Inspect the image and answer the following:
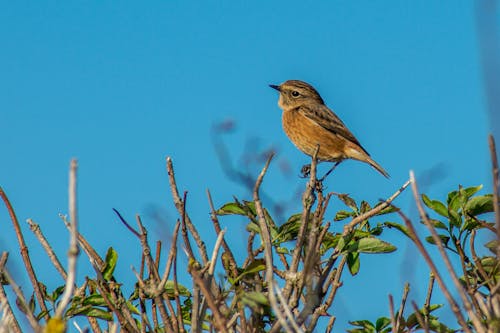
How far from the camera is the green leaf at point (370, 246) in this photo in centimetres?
348

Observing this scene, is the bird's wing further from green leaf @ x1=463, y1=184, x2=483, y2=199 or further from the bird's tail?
green leaf @ x1=463, y1=184, x2=483, y2=199

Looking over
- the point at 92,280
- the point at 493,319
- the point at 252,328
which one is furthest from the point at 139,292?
the point at 493,319

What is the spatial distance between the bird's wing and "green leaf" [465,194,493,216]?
6.40 m

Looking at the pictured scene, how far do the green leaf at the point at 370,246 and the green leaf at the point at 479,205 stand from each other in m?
0.42

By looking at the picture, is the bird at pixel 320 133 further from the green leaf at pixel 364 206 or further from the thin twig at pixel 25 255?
the thin twig at pixel 25 255

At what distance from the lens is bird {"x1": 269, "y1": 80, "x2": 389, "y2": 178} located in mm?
9969

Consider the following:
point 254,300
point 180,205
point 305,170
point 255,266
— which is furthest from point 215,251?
point 305,170

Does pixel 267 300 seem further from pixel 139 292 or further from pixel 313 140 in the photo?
pixel 313 140

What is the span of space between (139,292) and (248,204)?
2.21ft

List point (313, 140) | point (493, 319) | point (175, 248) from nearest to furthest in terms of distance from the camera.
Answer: point (493, 319) < point (175, 248) < point (313, 140)

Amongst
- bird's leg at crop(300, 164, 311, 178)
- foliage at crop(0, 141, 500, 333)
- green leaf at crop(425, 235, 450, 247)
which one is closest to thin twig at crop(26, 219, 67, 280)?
foliage at crop(0, 141, 500, 333)

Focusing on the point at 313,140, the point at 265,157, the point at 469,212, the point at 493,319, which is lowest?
the point at 493,319

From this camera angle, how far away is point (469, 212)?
142 inches

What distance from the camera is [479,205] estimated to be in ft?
11.8
